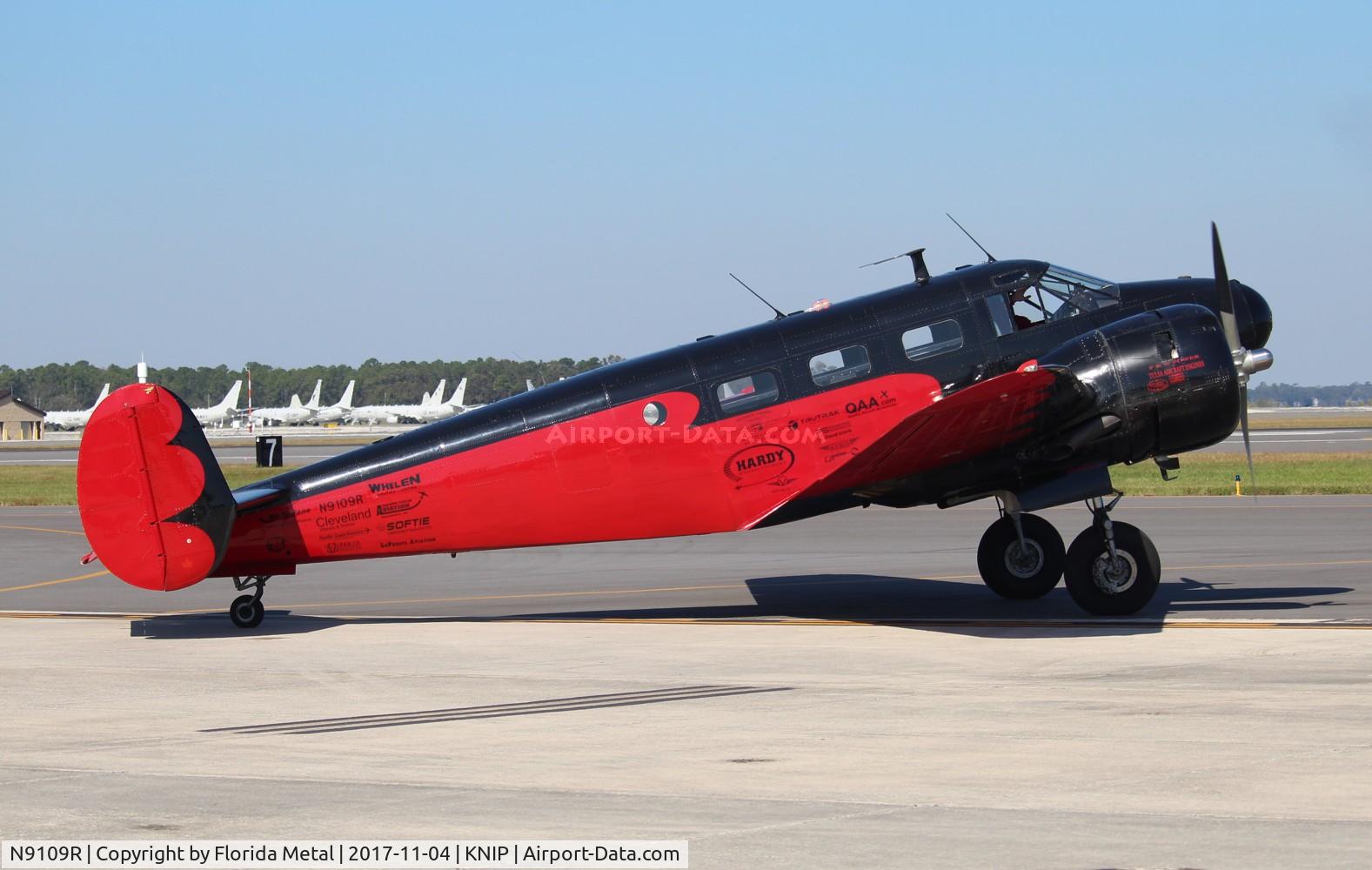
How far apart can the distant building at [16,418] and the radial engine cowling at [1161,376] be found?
6026 inches

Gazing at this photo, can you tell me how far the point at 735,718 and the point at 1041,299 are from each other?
834cm

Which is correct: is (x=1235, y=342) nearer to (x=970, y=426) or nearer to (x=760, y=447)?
(x=970, y=426)

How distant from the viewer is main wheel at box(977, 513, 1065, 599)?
18609 mm

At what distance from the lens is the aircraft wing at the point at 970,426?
14789 mm

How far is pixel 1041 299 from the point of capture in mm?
17312

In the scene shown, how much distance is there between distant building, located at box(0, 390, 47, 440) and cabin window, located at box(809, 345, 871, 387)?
15071 cm

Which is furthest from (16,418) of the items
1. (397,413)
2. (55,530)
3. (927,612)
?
(927,612)

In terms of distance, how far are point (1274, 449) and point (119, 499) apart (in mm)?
58614

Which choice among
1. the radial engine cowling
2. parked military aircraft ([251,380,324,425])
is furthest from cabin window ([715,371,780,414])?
parked military aircraft ([251,380,324,425])

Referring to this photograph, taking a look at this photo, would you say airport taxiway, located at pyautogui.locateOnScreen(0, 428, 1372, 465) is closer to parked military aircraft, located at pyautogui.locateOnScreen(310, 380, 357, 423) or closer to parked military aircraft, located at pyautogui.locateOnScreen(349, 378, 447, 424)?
parked military aircraft, located at pyautogui.locateOnScreen(349, 378, 447, 424)

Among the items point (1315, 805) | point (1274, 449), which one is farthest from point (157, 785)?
point (1274, 449)

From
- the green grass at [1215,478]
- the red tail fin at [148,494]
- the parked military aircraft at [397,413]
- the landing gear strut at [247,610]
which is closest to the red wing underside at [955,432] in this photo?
the landing gear strut at [247,610]

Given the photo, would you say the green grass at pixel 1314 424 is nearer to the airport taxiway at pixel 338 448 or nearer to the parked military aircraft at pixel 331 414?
the airport taxiway at pixel 338 448

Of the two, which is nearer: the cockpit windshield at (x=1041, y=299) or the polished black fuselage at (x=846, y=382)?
the polished black fuselage at (x=846, y=382)
